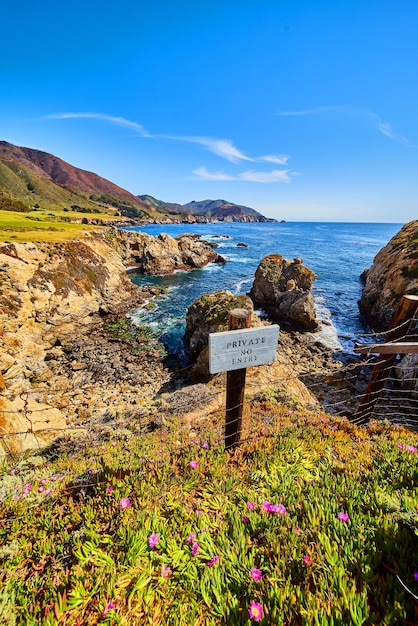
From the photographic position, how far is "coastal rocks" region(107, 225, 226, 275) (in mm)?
43750

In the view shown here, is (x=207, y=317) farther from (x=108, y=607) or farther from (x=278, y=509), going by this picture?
(x=108, y=607)

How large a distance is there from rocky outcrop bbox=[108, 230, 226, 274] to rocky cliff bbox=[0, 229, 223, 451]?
11.4m

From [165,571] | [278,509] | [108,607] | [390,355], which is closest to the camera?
[108,607]

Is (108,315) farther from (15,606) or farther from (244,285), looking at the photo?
(15,606)

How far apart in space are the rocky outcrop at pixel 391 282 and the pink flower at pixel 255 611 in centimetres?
2338

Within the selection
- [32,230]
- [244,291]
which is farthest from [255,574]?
[32,230]

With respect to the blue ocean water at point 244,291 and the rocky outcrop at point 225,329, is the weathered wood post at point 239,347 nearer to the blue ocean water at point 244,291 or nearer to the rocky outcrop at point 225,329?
the rocky outcrop at point 225,329

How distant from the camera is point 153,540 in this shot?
8.81ft

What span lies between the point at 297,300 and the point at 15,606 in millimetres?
22429

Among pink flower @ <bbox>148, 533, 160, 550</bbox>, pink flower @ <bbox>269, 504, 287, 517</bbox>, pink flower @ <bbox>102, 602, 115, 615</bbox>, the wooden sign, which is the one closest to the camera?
pink flower @ <bbox>102, 602, 115, 615</bbox>

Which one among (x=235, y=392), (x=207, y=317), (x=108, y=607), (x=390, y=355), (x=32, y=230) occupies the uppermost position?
(x=32, y=230)

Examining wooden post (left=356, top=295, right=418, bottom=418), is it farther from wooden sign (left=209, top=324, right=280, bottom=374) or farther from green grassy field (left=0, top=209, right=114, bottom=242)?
green grassy field (left=0, top=209, right=114, bottom=242)

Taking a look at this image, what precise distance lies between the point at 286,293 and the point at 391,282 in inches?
386

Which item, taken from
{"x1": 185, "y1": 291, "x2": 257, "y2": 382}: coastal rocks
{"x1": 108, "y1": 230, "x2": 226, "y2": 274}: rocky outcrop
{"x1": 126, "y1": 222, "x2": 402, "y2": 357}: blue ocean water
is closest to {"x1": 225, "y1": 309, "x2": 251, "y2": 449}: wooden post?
{"x1": 185, "y1": 291, "x2": 257, "y2": 382}: coastal rocks
